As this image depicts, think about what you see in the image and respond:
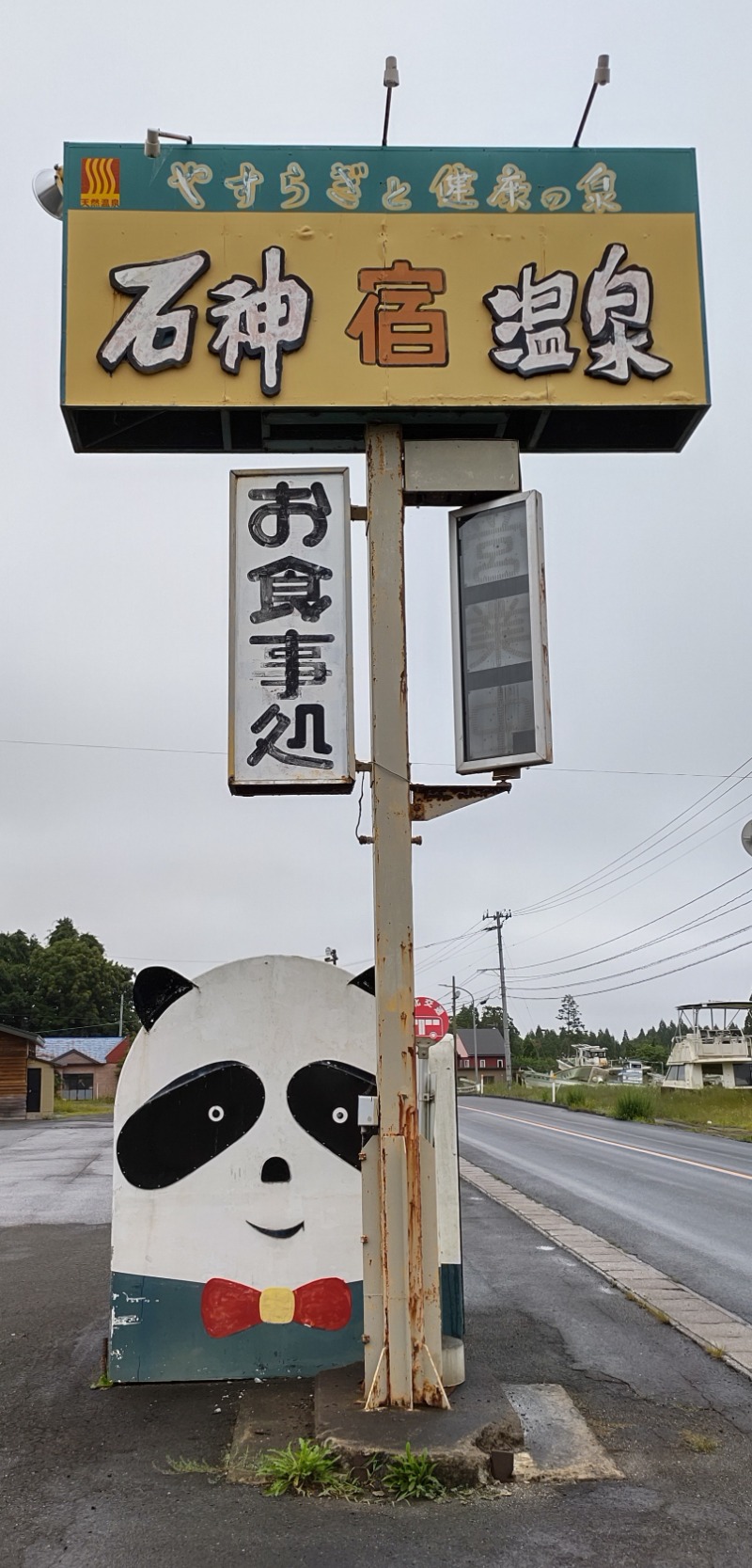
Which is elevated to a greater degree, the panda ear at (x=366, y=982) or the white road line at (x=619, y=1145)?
the panda ear at (x=366, y=982)

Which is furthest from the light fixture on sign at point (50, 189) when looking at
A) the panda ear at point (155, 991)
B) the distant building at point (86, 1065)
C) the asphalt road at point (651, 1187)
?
the distant building at point (86, 1065)

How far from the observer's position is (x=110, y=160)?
724 cm

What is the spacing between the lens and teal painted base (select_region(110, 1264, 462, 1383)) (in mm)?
6754

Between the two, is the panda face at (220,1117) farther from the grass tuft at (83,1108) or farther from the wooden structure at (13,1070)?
the grass tuft at (83,1108)

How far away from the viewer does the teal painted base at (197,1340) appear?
6754 millimetres

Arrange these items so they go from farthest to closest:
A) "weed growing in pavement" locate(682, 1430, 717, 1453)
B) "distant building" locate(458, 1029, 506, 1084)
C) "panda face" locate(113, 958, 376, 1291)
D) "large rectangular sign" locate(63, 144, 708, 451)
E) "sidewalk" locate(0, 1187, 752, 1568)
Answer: "distant building" locate(458, 1029, 506, 1084), "large rectangular sign" locate(63, 144, 708, 451), "panda face" locate(113, 958, 376, 1291), "weed growing in pavement" locate(682, 1430, 717, 1453), "sidewalk" locate(0, 1187, 752, 1568)

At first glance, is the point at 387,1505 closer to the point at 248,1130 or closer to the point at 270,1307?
→ the point at 270,1307

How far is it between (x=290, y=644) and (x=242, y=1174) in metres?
3.07

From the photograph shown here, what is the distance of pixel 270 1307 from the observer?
685 centimetres

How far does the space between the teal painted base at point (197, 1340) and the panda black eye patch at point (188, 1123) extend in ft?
1.97

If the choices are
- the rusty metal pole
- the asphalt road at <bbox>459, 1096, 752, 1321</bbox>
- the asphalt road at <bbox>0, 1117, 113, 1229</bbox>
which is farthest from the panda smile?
the asphalt road at <bbox>0, 1117, 113, 1229</bbox>

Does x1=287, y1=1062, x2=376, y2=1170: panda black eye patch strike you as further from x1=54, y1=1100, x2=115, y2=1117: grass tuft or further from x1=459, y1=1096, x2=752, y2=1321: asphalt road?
x1=54, y1=1100, x2=115, y2=1117: grass tuft

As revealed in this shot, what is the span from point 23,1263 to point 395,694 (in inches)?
278

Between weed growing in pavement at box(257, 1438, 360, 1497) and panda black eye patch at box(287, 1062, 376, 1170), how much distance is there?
193 centimetres
